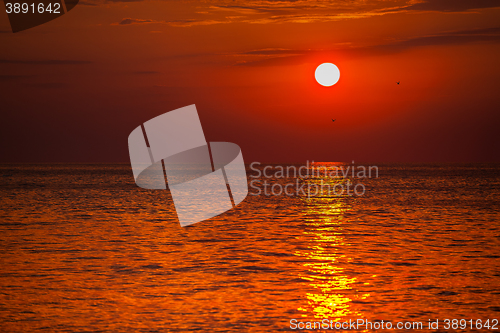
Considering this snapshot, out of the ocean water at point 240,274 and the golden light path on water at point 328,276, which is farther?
the golden light path on water at point 328,276

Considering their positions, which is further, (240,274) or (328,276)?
(240,274)

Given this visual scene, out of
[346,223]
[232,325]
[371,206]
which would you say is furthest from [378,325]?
[371,206]

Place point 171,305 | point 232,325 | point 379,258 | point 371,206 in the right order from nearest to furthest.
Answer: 1. point 232,325
2. point 171,305
3. point 379,258
4. point 371,206

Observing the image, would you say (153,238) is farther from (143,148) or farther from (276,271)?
(276,271)

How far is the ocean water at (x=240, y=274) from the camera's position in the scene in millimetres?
11602

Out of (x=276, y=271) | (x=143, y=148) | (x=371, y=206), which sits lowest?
(x=371, y=206)

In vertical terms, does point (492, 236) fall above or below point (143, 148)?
below

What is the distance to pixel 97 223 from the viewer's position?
27922mm

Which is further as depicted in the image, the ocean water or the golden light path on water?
the golden light path on water

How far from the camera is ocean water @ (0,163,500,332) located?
11.6 metres

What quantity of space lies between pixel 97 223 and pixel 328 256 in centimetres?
1435

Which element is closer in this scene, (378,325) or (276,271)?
(378,325)

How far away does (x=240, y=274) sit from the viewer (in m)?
15.6

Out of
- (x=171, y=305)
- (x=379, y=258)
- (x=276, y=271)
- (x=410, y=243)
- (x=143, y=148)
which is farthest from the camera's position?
(x=143, y=148)
